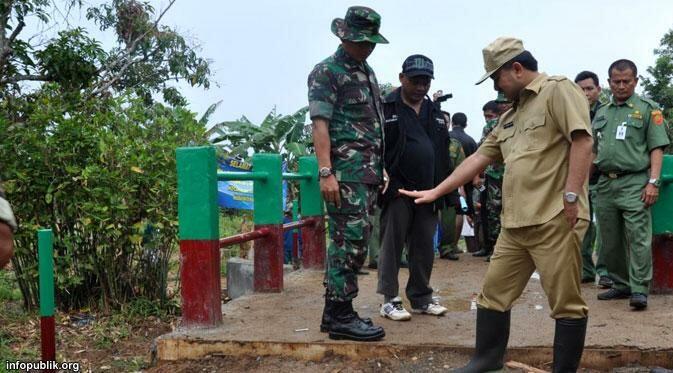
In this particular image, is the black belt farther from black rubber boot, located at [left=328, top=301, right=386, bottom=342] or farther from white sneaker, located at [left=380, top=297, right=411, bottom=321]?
black rubber boot, located at [left=328, top=301, right=386, bottom=342]

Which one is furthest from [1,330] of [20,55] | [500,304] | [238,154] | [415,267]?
[238,154]

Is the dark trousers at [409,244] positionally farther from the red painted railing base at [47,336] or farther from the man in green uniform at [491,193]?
the man in green uniform at [491,193]

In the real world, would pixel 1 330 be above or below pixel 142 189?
below

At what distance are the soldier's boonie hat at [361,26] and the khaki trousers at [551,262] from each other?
50.9 inches

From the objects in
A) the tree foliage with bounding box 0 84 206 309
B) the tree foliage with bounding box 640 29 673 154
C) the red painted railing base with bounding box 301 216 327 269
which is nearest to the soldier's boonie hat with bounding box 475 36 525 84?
the tree foliage with bounding box 0 84 206 309

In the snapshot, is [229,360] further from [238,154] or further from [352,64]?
[238,154]

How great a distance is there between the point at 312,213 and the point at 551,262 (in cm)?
340

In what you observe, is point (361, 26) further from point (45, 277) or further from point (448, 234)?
point (448, 234)

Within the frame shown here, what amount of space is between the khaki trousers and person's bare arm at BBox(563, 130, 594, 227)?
75 millimetres

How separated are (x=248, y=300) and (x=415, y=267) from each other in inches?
48.7

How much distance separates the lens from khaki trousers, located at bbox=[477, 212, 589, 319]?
2.97 m

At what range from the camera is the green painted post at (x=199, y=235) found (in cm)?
392

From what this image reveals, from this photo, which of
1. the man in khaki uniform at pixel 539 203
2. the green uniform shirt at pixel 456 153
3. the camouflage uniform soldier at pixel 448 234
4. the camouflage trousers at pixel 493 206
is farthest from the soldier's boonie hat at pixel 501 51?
the camouflage uniform soldier at pixel 448 234

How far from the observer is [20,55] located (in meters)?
10.5
